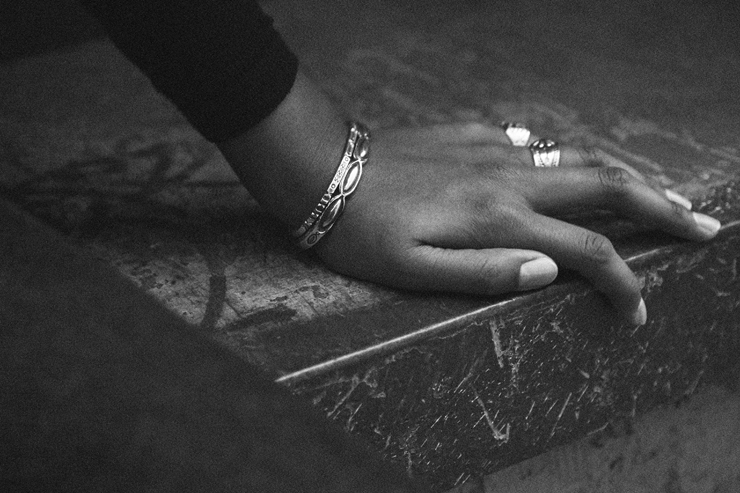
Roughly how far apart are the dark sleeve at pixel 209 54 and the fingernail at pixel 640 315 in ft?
1.32

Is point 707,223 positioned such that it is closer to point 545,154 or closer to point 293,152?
point 545,154

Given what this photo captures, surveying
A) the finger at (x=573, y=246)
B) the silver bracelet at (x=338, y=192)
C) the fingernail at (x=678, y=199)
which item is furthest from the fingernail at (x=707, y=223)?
the silver bracelet at (x=338, y=192)

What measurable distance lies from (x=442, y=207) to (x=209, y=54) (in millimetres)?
243

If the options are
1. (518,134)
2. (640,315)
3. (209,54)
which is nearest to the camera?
(209,54)

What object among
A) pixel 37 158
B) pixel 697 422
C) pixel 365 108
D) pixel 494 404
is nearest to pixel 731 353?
pixel 697 422

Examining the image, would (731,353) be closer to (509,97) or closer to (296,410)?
(509,97)

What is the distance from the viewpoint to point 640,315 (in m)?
0.82

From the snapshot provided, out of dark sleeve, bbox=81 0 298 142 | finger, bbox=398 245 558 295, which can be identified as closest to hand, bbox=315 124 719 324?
finger, bbox=398 245 558 295

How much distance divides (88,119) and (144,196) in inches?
11.1

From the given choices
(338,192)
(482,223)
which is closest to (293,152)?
(338,192)

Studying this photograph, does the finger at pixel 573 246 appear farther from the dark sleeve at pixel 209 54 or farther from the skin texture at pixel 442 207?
the dark sleeve at pixel 209 54

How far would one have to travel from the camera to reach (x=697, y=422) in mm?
1100

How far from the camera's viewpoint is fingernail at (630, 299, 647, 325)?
82cm

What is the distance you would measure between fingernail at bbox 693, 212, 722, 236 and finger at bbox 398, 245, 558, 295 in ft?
0.65
